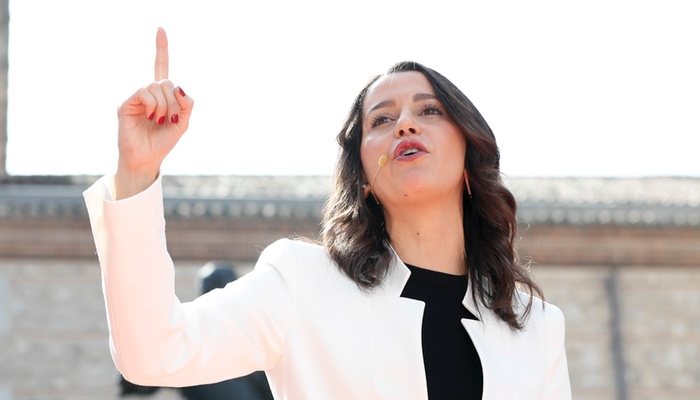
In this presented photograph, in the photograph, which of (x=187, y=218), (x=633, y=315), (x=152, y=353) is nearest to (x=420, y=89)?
(x=152, y=353)

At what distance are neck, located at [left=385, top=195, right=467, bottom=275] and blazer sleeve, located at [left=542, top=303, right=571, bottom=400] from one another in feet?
0.60

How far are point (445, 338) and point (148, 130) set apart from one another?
65 centimetres

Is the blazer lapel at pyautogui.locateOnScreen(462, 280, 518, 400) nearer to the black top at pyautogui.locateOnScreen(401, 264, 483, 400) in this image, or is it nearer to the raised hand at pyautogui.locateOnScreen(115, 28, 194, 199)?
the black top at pyautogui.locateOnScreen(401, 264, 483, 400)

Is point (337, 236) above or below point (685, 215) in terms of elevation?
above

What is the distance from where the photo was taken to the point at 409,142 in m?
2.43

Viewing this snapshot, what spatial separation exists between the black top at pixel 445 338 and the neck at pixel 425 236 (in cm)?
3

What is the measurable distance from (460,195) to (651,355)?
8919 mm

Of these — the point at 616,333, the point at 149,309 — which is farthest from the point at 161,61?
the point at 616,333

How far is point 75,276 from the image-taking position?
35.8 ft

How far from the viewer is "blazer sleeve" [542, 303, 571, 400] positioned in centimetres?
246

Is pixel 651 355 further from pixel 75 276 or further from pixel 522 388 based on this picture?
pixel 522 388

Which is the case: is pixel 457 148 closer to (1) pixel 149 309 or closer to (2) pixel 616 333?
(1) pixel 149 309

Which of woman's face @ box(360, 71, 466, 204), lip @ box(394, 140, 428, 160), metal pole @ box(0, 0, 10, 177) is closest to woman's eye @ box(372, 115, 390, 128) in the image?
woman's face @ box(360, 71, 466, 204)

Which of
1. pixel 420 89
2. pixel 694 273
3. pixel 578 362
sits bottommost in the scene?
pixel 578 362
